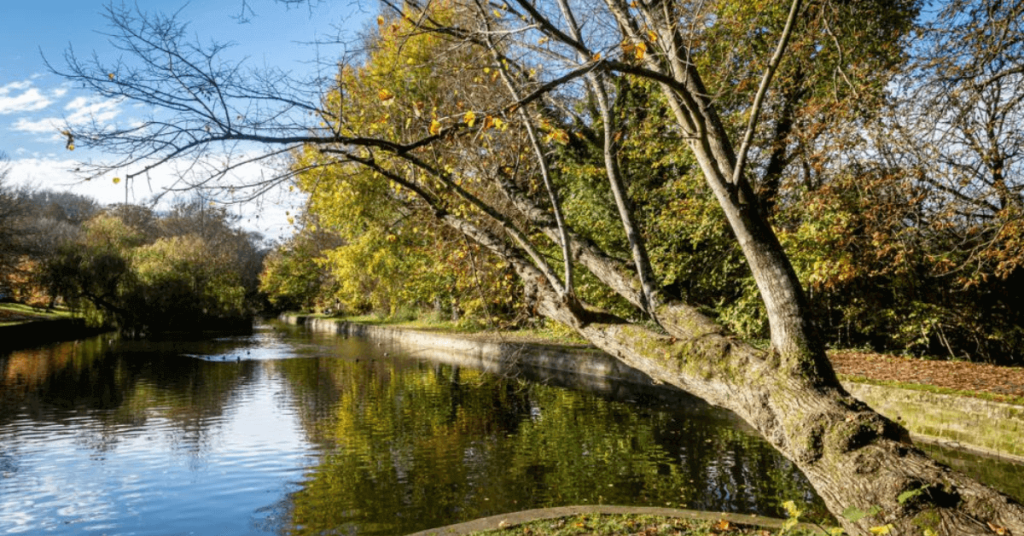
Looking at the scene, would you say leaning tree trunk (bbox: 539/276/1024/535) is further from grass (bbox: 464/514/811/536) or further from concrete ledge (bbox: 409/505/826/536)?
concrete ledge (bbox: 409/505/826/536)

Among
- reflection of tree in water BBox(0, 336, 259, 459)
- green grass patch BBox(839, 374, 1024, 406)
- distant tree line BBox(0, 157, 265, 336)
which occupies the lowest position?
reflection of tree in water BBox(0, 336, 259, 459)

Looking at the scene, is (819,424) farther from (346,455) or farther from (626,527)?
(346,455)

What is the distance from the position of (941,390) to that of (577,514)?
25.0 ft

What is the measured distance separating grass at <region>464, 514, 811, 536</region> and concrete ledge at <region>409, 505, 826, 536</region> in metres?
0.10

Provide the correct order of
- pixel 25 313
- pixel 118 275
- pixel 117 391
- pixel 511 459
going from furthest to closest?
1. pixel 25 313
2. pixel 118 275
3. pixel 117 391
4. pixel 511 459

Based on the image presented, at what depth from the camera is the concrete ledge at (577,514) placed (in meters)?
5.29

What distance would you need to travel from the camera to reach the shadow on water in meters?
7.20

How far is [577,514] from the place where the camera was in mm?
5590

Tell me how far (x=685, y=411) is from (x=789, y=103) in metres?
7.40

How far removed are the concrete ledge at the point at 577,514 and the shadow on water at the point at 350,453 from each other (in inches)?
47.3

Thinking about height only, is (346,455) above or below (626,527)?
below

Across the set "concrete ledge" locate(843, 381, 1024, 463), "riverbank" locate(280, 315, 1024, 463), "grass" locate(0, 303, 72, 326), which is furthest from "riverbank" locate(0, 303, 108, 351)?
"concrete ledge" locate(843, 381, 1024, 463)

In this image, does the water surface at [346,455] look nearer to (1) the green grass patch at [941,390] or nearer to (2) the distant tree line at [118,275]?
(1) the green grass patch at [941,390]

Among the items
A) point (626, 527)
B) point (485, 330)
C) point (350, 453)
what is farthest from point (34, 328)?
point (626, 527)
